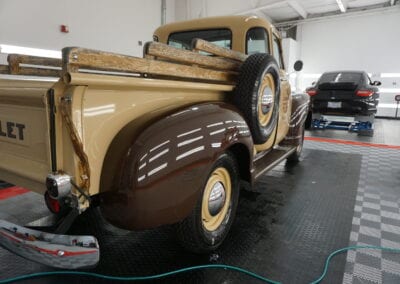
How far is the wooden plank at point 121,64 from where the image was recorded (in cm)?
103

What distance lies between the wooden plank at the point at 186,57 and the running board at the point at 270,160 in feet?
2.82

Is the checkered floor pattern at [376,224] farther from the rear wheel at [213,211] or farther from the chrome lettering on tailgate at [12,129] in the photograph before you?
the chrome lettering on tailgate at [12,129]

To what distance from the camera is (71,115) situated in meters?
1.05

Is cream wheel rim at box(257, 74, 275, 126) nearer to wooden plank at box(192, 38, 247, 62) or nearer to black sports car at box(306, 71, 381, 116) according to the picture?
wooden plank at box(192, 38, 247, 62)

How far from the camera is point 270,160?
270 cm

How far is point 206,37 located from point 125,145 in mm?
1967

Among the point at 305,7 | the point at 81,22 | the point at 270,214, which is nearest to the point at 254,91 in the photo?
the point at 270,214

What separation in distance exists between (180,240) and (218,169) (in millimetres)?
488

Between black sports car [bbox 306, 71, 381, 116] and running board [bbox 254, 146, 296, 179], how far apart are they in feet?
14.3

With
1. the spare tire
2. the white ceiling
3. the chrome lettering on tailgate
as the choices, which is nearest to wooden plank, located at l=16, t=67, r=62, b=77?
the chrome lettering on tailgate

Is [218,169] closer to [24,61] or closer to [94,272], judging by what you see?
[94,272]

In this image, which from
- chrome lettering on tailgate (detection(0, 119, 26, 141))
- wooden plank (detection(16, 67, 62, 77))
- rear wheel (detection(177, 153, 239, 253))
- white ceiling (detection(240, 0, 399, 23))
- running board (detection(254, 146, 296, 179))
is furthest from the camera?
white ceiling (detection(240, 0, 399, 23))

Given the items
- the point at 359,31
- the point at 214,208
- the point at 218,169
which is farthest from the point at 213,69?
the point at 359,31

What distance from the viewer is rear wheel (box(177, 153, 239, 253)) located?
158cm
